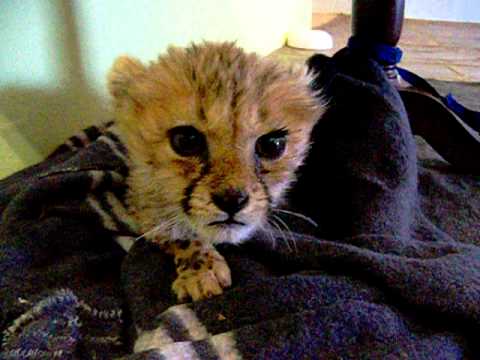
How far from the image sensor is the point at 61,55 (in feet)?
4.76

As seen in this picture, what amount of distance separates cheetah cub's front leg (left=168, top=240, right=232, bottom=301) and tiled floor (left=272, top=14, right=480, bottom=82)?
130 cm

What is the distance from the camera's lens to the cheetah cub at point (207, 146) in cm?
93

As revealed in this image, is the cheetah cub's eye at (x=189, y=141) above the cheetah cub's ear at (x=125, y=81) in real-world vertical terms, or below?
below

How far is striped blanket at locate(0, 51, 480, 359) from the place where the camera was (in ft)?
2.52

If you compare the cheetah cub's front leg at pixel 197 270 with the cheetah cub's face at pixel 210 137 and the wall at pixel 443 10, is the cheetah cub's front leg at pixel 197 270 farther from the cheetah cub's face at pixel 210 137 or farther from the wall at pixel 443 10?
the wall at pixel 443 10

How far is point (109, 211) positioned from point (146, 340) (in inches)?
16.7

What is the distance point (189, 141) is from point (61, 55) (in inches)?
25.9

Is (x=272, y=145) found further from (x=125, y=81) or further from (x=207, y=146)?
(x=125, y=81)

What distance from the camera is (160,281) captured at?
96 centimetres

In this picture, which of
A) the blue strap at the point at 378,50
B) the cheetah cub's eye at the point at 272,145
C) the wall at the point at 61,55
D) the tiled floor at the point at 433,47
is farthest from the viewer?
the tiled floor at the point at 433,47

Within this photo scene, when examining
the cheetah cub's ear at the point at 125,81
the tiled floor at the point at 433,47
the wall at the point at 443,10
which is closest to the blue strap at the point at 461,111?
the tiled floor at the point at 433,47

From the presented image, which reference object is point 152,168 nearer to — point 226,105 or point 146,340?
point 226,105

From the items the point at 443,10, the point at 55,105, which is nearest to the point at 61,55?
the point at 55,105

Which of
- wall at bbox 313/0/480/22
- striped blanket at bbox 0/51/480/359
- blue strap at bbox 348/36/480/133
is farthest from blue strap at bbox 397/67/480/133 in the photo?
wall at bbox 313/0/480/22
